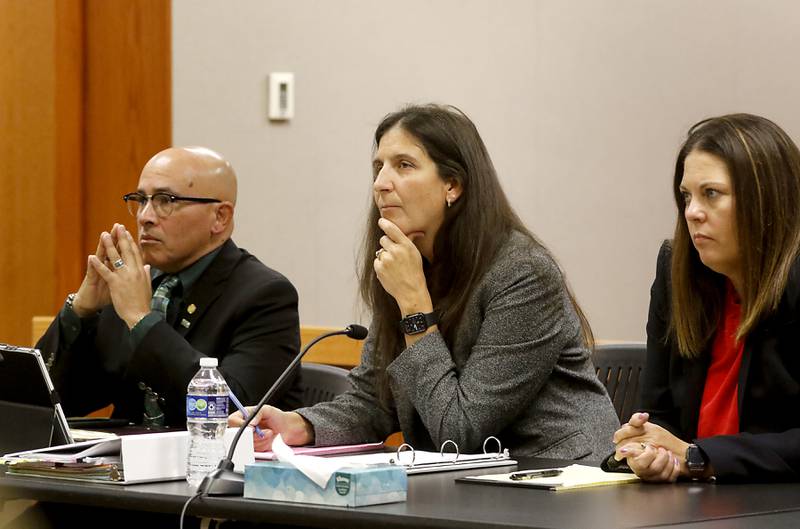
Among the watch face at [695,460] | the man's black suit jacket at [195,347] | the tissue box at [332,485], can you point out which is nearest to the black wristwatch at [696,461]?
the watch face at [695,460]

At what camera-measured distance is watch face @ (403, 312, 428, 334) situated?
96.6 inches

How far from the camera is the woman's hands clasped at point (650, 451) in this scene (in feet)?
6.35

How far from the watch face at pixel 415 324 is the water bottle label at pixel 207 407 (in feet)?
1.82

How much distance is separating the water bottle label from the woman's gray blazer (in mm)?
518

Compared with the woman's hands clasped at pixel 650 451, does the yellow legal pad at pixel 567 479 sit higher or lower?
lower

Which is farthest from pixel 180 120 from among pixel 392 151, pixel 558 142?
pixel 392 151

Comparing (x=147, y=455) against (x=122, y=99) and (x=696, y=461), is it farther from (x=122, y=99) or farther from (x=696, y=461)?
(x=122, y=99)

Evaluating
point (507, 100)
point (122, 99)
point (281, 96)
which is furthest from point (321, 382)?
point (122, 99)

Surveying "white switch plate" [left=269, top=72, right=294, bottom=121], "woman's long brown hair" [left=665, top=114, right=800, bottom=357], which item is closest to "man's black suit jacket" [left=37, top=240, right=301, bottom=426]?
"woman's long brown hair" [left=665, top=114, right=800, bottom=357]

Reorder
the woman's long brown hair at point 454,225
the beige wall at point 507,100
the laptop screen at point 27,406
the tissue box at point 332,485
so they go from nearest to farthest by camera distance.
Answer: the tissue box at point 332,485 → the laptop screen at point 27,406 → the woman's long brown hair at point 454,225 → the beige wall at point 507,100

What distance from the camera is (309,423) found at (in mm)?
2547

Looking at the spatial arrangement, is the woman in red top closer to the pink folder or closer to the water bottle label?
the pink folder

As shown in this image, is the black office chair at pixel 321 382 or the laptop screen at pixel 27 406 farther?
the black office chair at pixel 321 382

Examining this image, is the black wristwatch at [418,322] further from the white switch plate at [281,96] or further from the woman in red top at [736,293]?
the white switch plate at [281,96]
